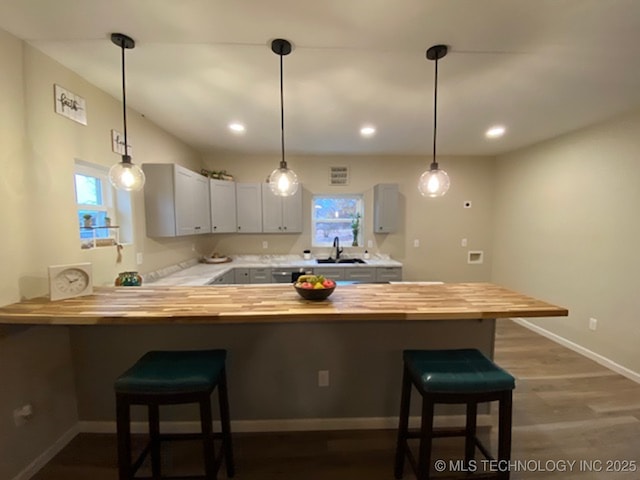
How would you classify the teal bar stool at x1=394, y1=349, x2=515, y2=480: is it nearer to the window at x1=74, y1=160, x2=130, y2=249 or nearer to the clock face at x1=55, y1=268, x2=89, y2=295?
the clock face at x1=55, y1=268, x2=89, y2=295

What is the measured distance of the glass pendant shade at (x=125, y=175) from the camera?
191cm

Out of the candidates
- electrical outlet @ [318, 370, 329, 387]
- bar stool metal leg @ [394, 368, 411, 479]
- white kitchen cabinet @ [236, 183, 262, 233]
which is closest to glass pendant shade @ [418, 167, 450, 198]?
bar stool metal leg @ [394, 368, 411, 479]

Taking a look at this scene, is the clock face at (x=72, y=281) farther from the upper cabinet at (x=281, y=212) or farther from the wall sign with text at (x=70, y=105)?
the upper cabinet at (x=281, y=212)

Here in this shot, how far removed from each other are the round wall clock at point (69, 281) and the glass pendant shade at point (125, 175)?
1.91ft

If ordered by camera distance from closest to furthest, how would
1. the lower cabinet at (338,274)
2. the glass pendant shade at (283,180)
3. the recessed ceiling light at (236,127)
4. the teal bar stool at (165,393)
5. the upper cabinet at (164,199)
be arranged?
1. the teal bar stool at (165,393)
2. the glass pendant shade at (283,180)
3. the upper cabinet at (164,199)
4. the recessed ceiling light at (236,127)
5. the lower cabinet at (338,274)

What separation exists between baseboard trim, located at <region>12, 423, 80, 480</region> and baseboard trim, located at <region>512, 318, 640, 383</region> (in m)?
4.80

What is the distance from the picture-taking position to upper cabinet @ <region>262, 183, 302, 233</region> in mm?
4465

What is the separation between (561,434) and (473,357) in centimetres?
119

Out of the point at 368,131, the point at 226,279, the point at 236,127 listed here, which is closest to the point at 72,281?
the point at 226,279

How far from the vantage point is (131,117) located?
2.79 metres

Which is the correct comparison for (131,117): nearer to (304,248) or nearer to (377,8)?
(377,8)

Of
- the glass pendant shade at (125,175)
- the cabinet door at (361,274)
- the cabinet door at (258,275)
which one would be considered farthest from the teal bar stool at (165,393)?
the cabinet door at (361,274)

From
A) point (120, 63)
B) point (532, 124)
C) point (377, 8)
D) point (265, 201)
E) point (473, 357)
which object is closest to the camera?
point (377, 8)

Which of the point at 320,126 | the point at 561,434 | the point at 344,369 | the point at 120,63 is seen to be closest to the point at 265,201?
the point at 320,126
